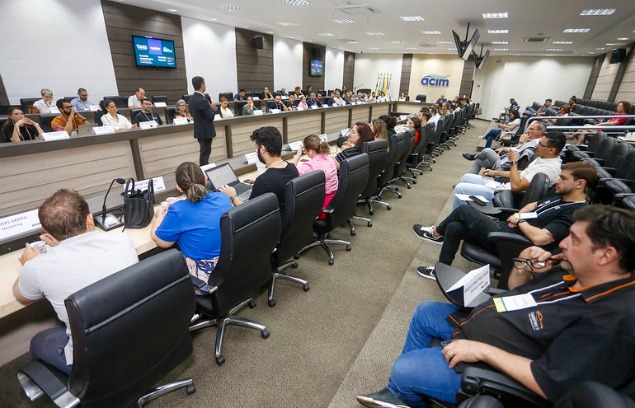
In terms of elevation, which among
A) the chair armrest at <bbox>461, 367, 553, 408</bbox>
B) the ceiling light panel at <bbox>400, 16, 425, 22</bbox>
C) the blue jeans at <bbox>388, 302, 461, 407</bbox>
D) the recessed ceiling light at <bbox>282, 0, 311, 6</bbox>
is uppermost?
the recessed ceiling light at <bbox>282, 0, 311, 6</bbox>

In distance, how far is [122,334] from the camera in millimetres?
955

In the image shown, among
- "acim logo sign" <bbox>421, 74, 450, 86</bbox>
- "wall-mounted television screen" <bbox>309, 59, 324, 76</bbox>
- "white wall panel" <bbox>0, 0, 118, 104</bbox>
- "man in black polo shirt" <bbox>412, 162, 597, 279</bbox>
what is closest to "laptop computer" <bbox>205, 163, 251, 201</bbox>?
"man in black polo shirt" <bbox>412, 162, 597, 279</bbox>

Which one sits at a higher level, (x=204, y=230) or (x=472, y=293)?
(x=204, y=230)

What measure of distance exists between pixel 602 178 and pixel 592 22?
699 cm

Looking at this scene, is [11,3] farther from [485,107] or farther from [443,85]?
[485,107]

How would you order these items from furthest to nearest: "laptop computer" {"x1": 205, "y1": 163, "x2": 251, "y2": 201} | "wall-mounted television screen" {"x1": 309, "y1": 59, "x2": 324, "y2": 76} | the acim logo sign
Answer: the acim logo sign
"wall-mounted television screen" {"x1": 309, "y1": 59, "x2": 324, "y2": 76}
"laptop computer" {"x1": 205, "y1": 163, "x2": 251, "y2": 201}

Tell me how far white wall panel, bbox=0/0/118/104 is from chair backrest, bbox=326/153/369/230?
22.7 ft

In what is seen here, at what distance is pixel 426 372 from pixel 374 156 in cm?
216

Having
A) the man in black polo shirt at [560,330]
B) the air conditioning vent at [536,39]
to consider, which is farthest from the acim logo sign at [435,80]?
the man in black polo shirt at [560,330]

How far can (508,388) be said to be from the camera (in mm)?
922

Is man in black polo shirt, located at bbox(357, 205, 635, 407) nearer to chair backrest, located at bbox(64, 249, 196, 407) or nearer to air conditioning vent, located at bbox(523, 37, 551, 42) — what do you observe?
chair backrest, located at bbox(64, 249, 196, 407)

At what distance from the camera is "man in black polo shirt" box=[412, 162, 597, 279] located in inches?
67.7

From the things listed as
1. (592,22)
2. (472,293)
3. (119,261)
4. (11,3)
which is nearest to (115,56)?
(11,3)

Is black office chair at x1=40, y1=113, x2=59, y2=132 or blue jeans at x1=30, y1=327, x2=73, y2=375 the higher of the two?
black office chair at x1=40, y1=113, x2=59, y2=132
